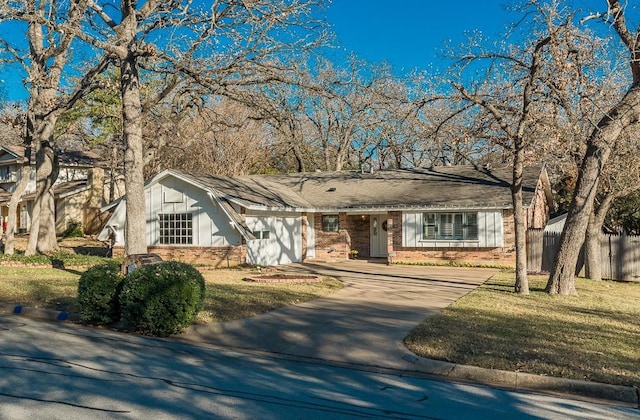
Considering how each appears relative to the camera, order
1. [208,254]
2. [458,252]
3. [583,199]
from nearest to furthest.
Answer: [583,199], [208,254], [458,252]

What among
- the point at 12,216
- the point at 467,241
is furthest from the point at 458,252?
the point at 12,216

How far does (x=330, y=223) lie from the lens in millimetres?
26672

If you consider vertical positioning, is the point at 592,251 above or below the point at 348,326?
above

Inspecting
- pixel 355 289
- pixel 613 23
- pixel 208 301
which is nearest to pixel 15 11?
pixel 208 301

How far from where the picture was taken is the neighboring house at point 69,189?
1481 inches

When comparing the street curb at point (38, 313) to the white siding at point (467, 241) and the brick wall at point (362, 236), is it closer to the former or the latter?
the white siding at point (467, 241)

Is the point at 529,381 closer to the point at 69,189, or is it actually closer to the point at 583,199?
the point at 583,199

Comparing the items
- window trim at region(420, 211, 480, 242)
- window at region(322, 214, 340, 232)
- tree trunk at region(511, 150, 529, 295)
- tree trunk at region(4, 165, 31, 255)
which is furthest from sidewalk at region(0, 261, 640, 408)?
tree trunk at region(4, 165, 31, 255)

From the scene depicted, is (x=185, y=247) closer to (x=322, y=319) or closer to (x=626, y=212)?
(x=322, y=319)

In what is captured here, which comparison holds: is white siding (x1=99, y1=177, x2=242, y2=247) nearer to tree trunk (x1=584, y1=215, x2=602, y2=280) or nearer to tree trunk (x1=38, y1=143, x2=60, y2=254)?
tree trunk (x1=38, y1=143, x2=60, y2=254)

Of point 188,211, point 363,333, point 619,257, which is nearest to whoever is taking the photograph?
point 363,333

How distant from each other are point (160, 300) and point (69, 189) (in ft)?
105

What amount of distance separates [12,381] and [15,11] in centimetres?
972

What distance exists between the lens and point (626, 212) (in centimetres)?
2817
